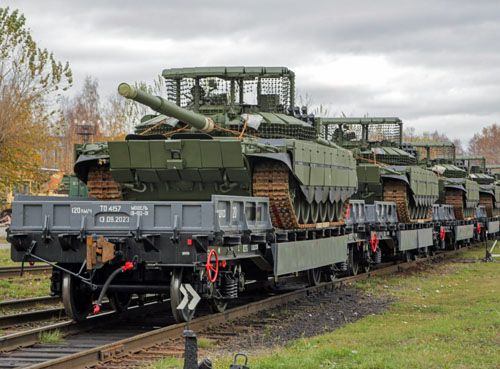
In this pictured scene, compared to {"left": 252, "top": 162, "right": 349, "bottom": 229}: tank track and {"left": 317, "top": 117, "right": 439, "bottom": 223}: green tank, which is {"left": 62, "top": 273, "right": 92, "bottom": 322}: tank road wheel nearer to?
{"left": 252, "top": 162, "right": 349, "bottom": 229}: tank track

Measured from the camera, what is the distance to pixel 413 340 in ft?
39.0

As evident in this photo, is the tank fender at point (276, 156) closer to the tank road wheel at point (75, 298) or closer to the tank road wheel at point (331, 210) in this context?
the tank road wheel at point (75, 298)

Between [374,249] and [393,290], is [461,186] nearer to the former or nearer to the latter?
[374,249]

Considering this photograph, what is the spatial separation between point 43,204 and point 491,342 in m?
6.31

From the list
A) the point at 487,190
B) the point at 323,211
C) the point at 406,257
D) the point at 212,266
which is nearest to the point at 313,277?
the point at 323,211

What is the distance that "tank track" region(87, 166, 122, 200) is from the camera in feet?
55.1

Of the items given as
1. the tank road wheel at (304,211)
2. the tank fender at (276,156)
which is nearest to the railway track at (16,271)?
the tank road wheel at (304,211)

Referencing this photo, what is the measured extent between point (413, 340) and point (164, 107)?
5514mm

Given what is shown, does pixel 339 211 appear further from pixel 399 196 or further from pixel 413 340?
pixel 413 340

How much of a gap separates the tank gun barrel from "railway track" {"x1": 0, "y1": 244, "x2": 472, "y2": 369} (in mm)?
3122

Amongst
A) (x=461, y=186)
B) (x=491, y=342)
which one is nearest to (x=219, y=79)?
(x=491, y=342)

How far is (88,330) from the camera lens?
13.6m

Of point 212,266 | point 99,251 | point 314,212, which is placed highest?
point 314,212

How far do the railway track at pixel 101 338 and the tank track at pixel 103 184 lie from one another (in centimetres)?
216
